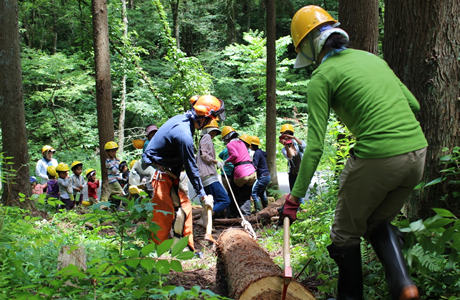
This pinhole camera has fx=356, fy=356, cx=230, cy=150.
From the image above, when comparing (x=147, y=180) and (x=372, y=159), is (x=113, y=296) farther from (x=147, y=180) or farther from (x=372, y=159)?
(x=147, y=180)

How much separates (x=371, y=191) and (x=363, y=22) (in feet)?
13.4

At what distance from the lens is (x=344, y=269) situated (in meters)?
2.56

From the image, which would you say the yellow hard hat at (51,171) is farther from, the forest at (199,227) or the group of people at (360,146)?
the group of people at (360,146)

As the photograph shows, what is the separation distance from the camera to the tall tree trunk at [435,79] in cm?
307

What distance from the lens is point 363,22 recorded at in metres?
5.50

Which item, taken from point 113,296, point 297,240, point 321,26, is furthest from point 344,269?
point 297,240

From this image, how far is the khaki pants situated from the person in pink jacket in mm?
5221

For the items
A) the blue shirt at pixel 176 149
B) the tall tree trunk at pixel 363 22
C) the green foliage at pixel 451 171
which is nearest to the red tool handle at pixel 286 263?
the green foliage at pixel 451 171

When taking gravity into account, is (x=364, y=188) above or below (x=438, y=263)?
above

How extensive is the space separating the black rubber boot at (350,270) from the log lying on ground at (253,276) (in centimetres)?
29

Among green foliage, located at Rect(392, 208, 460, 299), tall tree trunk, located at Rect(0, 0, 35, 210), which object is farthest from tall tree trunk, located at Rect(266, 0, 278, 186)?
green foliage, located at Rect(392, 208, 460, 299)

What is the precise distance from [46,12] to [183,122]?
2315 cm

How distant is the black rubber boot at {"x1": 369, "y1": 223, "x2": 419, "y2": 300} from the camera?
218 cm

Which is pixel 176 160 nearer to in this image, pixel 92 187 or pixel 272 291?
pixel 272 291
